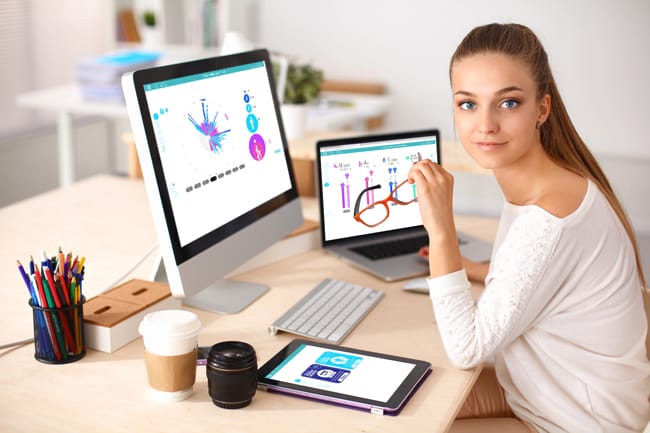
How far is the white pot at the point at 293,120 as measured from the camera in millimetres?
2465

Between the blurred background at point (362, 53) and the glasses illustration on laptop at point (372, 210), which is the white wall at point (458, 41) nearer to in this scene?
the blurred background at point (362, 53)

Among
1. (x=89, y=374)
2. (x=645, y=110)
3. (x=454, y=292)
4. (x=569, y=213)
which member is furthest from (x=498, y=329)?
(x=645, y=110)

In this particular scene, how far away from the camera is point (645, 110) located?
157 inches

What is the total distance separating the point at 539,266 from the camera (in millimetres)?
1312

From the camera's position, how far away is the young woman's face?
1.38m

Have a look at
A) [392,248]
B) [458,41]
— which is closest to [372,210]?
[392,248]

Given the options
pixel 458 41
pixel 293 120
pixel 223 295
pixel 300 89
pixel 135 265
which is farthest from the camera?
pixel 458 41

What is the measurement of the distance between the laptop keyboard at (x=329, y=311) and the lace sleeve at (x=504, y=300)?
0.22m

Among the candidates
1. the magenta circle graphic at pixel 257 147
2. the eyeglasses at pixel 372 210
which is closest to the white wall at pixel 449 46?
the eyeglasses at pixel 372 210

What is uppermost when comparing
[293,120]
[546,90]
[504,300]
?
[546,90]

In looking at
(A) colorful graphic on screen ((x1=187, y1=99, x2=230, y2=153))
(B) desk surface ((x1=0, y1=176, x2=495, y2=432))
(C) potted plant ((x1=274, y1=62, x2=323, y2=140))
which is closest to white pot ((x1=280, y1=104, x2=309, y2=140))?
(C) potted plant ((x1=274, y1=62, x2=323, y2=140))

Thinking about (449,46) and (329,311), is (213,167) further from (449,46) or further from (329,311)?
(449,46)

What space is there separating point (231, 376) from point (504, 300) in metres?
0.46

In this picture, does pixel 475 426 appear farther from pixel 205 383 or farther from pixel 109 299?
pixel 109 299
